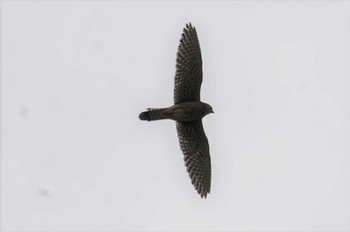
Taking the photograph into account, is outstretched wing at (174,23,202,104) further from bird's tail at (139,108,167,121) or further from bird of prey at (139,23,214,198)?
bird's tail at (139,108,167,121)

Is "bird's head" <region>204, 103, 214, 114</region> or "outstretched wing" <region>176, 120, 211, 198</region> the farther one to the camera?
"outstretched wing" <region>176, 120, 211, 198</region>

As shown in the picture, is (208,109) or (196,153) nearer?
(208,109)

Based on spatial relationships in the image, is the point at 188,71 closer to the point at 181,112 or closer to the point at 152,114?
the point at 181,112

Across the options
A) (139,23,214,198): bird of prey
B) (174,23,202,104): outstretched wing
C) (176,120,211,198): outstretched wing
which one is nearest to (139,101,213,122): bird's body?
(139,23,214,198): bird of prey

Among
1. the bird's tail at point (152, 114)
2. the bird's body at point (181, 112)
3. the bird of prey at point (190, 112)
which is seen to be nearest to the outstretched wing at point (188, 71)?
the bird of prey at point (190, 112)

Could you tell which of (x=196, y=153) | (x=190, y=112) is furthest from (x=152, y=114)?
(x=196, y=153)

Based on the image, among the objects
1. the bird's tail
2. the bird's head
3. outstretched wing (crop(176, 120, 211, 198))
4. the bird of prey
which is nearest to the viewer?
the bird's tail
